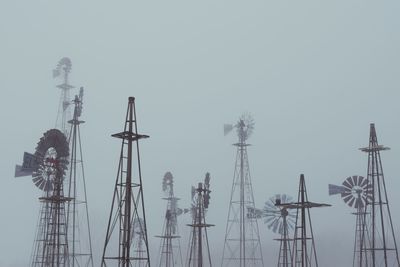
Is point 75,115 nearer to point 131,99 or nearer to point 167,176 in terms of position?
point 167,176

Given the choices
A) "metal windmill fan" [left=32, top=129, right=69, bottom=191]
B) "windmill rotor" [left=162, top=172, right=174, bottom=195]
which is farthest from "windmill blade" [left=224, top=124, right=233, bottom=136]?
"metal windmill fan" [left=32, top=129, right=69, bottom=191]

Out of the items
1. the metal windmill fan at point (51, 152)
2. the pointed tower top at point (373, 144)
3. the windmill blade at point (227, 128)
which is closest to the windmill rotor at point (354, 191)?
the pointed tower top at point (373, 144)

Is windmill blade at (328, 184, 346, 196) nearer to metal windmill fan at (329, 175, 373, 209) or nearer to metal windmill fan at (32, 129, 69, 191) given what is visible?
metal windmill fan at (329, 175, 373, 209)

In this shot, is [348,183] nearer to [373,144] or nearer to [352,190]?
[352,190]

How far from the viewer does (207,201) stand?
157 feet

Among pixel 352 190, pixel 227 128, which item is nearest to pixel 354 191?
pixel 352 190

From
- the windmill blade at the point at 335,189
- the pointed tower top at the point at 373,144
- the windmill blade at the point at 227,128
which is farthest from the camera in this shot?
the windmill blade at the point at 227,128

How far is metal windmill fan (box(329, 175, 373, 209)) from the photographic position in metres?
55.2

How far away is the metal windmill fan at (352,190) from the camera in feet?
181

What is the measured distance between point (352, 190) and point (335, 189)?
93.4 inches

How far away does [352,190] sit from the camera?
56375 mm

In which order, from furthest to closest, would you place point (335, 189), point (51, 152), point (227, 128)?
point (227, 128), point (335, 189), point (51, 152)

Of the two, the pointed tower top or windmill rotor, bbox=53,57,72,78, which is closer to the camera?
the pointed tower top

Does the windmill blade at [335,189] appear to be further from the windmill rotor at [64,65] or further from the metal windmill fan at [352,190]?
the windmill rotor at [64,65]
